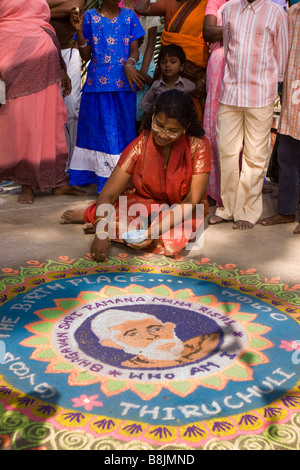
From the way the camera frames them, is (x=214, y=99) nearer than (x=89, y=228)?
No

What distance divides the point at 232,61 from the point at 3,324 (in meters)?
2.57

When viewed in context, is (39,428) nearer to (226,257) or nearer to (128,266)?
(128,266)

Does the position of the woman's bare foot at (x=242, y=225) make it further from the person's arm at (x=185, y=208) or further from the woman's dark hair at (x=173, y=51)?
the woman's dark hair at (x=173, y=51)

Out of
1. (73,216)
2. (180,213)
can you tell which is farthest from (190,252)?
(73,216)

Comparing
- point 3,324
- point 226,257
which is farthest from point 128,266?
point 3,324

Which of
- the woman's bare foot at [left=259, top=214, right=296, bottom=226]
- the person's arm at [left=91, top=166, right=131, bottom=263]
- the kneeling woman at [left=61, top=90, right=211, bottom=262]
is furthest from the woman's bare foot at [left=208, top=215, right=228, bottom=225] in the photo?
the person's arm at [left=91, top=166, right=131, bottom=263]

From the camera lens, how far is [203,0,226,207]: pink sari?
4.41m

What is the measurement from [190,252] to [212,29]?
184cm

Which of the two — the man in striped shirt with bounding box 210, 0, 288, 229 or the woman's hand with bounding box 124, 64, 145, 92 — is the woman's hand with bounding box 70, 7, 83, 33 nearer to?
the woman's hand with bounding box 124, 64, 145, 92

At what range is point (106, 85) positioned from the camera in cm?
475

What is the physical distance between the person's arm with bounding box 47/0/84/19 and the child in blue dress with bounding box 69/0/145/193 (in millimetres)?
109

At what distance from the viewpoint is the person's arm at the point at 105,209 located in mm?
3459

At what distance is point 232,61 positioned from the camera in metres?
4.05

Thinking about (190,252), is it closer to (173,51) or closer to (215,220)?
(215,220)
